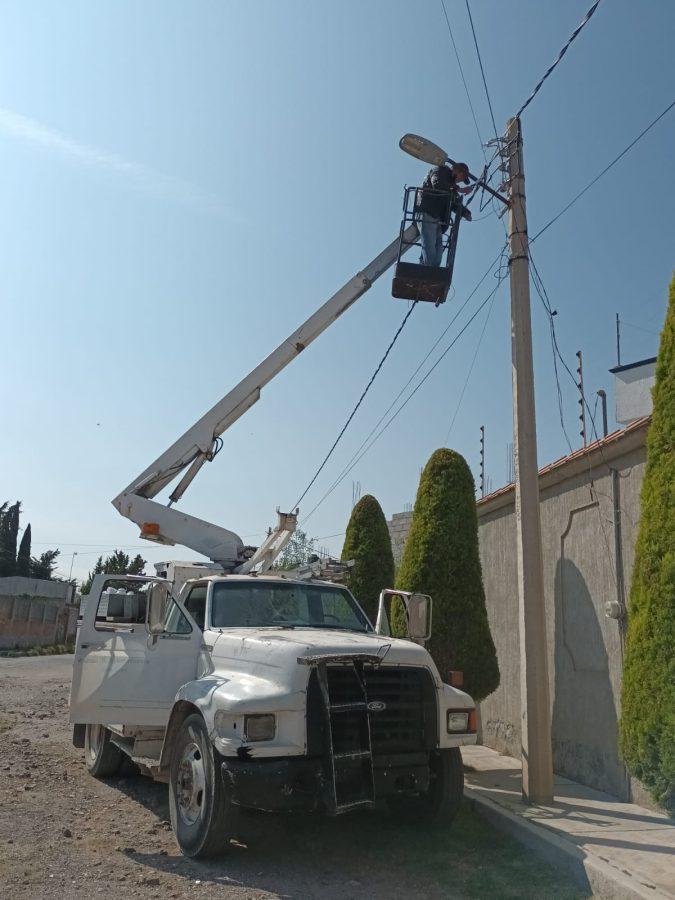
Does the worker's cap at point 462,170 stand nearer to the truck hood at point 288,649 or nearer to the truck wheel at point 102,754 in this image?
the truck hood at point 288,649

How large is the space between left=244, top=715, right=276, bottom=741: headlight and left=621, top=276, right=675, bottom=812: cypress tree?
317cm

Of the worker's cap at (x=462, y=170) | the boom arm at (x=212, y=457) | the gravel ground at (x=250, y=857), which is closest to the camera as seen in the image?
the gravel ground at (x=250, y=857)

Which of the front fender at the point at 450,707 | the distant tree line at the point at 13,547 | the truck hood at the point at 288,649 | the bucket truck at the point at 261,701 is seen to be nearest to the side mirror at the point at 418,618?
the bucket truck at the point at 261,701

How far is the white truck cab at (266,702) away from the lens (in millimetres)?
5414

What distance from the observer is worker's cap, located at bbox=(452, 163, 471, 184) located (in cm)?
930

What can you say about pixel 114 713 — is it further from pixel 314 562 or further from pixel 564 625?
pixel 564 625

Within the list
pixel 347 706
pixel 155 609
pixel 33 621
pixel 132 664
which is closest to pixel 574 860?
pixel 347 706

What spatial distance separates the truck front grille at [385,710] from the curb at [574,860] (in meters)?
1.06

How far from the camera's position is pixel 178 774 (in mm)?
6125

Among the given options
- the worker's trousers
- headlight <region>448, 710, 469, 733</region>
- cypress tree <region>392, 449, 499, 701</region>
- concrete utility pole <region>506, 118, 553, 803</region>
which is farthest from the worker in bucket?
headlight <region>448, 710, 469, 733</region>

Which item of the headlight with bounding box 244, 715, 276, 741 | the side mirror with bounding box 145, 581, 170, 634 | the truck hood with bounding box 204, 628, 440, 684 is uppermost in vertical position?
the side mirror with bounding box 145, 581, 170, 634

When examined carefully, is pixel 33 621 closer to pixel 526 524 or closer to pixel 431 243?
pixel 431 243

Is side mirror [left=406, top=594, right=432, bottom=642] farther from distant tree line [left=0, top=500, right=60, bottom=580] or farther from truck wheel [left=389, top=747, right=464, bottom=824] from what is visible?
distant tree line [left=0, top=500, right=60, bottom=580]

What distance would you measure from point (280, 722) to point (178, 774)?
124 cm
